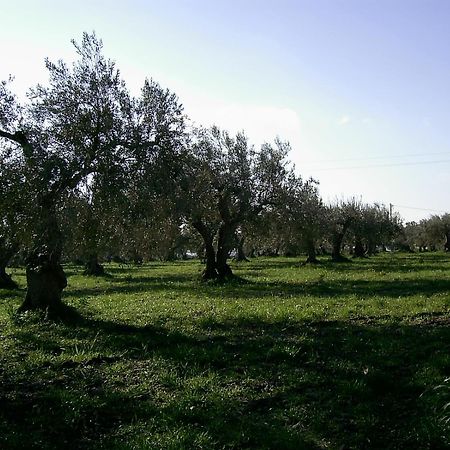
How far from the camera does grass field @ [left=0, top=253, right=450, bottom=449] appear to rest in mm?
7371

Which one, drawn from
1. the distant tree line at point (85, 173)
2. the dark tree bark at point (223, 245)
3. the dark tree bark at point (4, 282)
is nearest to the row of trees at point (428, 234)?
the dark tree bark at point (223, 245)

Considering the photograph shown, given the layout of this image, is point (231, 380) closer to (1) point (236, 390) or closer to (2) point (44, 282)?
(1) point (236, 390)

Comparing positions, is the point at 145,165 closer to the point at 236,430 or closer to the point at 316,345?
the point at 316,345

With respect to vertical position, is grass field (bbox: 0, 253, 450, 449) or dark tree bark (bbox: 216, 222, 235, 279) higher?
dark tree bark (bbox: 216, 222, 235, 279)

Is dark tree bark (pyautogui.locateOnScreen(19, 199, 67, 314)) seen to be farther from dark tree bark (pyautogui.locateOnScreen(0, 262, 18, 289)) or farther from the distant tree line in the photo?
dark tree bark (pyautogui.locateOnScreen(0, 262, 18, 289))

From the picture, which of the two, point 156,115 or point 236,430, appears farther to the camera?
point 156,115

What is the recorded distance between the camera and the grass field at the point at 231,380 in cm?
737

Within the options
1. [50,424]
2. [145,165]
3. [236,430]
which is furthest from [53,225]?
[236,430]

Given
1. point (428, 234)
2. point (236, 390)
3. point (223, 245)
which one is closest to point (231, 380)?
point (236, 390)

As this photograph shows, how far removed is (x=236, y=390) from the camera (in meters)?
9.26

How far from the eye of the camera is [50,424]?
26.0ft

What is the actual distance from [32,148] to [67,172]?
1.25 m

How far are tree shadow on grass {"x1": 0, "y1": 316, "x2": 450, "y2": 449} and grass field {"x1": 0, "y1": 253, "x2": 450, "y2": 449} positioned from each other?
3 centimetres

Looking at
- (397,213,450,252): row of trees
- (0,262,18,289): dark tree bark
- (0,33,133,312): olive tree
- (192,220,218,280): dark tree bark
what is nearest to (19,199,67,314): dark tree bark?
(0,33,133,312): olive tree
